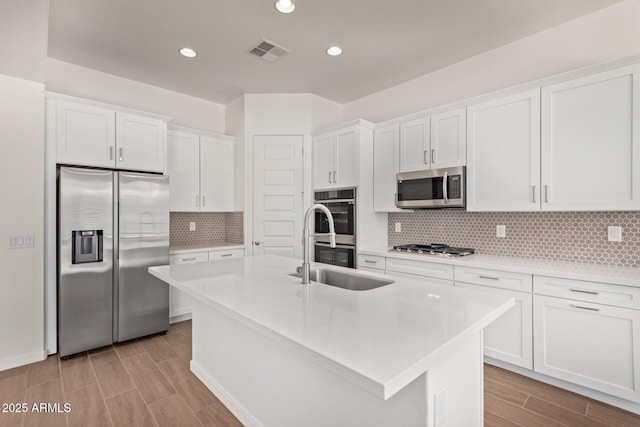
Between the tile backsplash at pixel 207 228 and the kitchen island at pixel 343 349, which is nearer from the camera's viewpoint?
the kitchen island at pixel 343 349

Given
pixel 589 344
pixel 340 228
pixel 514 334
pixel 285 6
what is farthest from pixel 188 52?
pixel 589 344

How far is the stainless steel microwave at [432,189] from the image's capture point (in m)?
2.95

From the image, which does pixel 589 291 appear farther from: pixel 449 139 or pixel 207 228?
pixel 207 228

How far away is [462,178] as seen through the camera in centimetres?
292

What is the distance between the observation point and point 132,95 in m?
3.79

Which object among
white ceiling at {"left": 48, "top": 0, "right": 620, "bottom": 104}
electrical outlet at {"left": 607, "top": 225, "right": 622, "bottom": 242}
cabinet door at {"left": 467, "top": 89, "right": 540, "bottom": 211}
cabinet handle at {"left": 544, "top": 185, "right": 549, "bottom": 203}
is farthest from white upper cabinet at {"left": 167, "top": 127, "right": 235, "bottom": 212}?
electrical outlet at {"left": 607, "top": 225, "right": 622, "bottom": 242}

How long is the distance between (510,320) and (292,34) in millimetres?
3053

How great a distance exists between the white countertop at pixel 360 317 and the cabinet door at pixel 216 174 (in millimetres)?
2301

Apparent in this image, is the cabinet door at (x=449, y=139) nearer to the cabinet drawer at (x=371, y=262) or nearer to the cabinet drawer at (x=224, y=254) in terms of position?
the cabinet drawer at (x=371, y=262)

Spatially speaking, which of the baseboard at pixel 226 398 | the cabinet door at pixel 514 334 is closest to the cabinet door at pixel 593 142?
the cabinet door at pixel 514 334

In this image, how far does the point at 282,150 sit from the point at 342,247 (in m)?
1.53

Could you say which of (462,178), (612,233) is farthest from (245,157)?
(612,233)

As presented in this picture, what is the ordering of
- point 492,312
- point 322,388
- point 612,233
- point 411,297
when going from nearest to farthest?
point 492,312 < point 322,388 < point 411,297 < point 612,233

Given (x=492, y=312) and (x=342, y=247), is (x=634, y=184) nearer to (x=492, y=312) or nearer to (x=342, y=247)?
(x=492, y=312)
